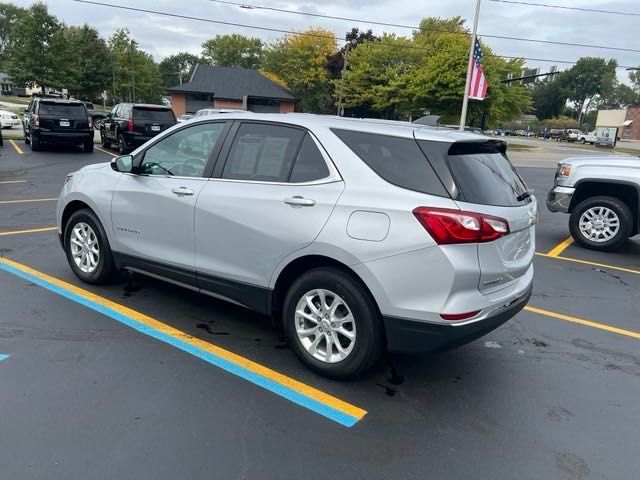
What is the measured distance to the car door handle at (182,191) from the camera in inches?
155

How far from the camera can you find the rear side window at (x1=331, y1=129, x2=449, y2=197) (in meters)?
3.08

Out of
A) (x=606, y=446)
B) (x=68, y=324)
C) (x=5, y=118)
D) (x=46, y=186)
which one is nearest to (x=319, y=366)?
(x=606, y=446)

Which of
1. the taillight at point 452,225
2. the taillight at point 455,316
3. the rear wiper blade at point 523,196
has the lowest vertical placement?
the taillight at point 455,316

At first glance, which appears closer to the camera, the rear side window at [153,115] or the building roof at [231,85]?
the rear side window at [153,115]

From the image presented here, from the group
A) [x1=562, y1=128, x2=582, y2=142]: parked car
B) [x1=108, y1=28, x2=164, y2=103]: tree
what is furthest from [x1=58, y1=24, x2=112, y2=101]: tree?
[x1=562, y1=128, x2=582, y2=142]: parked car

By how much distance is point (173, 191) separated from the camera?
4.03m

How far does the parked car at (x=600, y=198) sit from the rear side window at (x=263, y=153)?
5807 mm

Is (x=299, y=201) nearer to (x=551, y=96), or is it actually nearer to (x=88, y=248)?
(x=88, y=248)

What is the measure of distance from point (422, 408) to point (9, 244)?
5544 mm

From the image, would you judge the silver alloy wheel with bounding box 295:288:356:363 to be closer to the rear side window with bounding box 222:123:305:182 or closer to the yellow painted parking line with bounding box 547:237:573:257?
the rear side window with bounding box 222:123:305:182

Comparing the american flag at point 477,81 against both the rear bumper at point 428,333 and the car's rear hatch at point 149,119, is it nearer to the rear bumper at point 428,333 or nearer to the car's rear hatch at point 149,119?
the car's rear hatch at point 149,119

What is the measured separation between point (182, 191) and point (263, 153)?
0.75 m

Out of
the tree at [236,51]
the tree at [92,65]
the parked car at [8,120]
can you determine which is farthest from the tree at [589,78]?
the parked car at [8,120]

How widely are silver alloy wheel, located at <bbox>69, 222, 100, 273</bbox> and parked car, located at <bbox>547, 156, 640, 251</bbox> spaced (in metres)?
6.67
